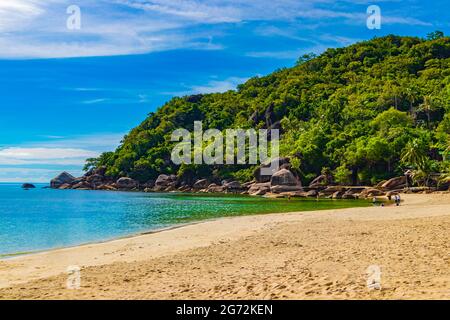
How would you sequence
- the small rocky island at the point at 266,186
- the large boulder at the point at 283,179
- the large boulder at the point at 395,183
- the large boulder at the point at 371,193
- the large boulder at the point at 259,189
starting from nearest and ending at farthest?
1. the large boulder at the point at 371,193
2. the small rocky island at the point at 266,186
3. the large boulder at the point at 395,183
4. the large boulder at the point at 283,179
5. the large boulder at the point at 259,189

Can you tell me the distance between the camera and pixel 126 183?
12694cm

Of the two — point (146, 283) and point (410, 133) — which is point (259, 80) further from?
point (146, 283)

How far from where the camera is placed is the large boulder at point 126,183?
413 ft

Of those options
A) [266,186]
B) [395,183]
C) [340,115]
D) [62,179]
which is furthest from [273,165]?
[62,179]

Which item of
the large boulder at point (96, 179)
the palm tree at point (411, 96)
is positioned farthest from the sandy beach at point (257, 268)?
the large boulder at point (96, 179)

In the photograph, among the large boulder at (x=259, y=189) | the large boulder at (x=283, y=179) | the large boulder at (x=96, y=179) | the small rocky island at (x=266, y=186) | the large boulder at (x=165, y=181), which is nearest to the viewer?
the small rocky island at (x=266, y=186)

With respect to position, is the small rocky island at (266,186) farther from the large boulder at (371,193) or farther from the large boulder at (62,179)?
the large boulder at (62,179)

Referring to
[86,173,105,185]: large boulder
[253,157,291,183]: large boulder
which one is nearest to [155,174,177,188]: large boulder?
[86,173,105,185]: large boulder

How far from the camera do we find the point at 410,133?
7950 cm

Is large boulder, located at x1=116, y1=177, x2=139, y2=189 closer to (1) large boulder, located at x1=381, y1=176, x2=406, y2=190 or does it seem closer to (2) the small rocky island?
(2) the small rocky island

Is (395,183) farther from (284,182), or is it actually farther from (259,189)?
(259,189)

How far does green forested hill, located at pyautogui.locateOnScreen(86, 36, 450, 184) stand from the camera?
77125mm

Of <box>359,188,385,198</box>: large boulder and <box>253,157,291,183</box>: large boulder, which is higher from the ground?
<box>253,157,291,183</box>: large boulder

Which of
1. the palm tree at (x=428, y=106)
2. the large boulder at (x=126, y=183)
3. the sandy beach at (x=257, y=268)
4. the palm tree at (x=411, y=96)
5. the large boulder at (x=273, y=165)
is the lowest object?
the large boulder at (x=126, y=183)
